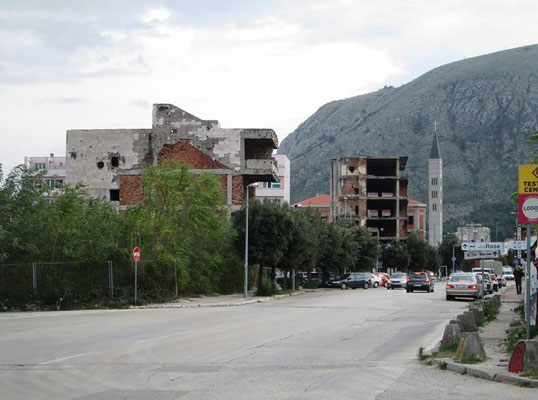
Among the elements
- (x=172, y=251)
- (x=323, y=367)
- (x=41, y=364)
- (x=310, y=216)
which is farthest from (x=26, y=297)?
(x=310, y=216)

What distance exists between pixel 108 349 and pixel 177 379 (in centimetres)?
536

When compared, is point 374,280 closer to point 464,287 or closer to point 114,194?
point 114,194

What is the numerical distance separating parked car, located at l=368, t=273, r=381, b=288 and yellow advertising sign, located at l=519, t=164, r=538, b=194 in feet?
209

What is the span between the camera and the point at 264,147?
74000 mm

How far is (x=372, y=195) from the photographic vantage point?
132 m

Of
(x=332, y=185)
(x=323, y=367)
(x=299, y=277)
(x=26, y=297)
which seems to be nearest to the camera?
(x=323, y=367)

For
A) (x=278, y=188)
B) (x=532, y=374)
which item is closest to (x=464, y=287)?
(x=532, y=374)

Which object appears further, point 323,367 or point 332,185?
point 332,185

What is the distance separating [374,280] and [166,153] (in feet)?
83.2

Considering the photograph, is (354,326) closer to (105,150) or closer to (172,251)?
(172,251)

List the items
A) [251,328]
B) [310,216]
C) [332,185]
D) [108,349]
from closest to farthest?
[108,349] → [251,328] → [310,216] → [332,185]

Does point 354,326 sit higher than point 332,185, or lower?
lower

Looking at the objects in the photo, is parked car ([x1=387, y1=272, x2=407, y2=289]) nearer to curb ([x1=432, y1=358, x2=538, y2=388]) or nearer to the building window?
the building window

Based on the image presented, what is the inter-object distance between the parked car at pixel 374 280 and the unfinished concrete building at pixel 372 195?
46.4 metres
